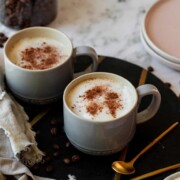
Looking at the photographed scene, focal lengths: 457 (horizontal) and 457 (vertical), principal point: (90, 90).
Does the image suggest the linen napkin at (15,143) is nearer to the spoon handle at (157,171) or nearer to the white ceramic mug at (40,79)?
the white ceramic mug at (40,79)

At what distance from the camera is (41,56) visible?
87 centimetres

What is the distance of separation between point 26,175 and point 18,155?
4cm

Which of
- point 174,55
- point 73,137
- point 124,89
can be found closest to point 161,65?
point 174,55

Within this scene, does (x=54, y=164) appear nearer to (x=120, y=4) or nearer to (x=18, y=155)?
(x=18, y=155)

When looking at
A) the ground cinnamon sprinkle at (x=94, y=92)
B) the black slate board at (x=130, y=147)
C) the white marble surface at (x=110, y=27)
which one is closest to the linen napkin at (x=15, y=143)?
the black slate board at (x=130, y=147)

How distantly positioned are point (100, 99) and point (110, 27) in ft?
1.19

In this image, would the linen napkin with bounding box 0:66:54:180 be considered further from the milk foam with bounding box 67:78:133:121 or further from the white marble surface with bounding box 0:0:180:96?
the white marble surface with bounding box 0:0:180:96

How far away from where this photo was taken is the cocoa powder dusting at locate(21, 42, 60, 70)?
0.85m

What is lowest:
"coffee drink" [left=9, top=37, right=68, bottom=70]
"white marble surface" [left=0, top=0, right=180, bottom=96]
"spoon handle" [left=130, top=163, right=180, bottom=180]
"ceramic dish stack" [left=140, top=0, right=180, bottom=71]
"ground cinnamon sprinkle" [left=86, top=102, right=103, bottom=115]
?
"white marble surface" [left=0, top=0, right=180, bottom=96]

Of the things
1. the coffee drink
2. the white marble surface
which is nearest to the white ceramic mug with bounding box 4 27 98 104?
the coffee drink

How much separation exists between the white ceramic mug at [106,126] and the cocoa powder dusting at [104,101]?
2 cm

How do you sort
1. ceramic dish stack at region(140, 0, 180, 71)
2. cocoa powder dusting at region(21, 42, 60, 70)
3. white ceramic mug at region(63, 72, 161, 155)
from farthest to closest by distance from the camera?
ceramic dish stack at region(140, 0, 180, 71) < cocoa powder dusting at region(21, 42, 60, 70) < white ceramic mug at region(63, 72, 161, 155)

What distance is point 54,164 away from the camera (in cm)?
76

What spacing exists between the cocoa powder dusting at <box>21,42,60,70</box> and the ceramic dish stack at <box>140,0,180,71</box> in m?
0.23
